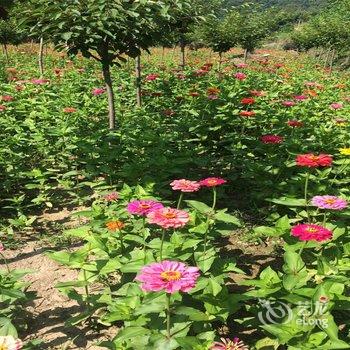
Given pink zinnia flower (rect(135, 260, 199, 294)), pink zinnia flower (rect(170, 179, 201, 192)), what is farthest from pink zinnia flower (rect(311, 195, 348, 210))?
pink zinnia flower (rect(135, 260, 199, 294))

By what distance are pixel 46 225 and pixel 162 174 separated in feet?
4.36

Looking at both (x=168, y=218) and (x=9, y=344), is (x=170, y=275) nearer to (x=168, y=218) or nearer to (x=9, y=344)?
(x=168, y=218)

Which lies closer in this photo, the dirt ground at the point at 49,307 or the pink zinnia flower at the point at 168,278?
the pink zinnia flower at the point at 168,278

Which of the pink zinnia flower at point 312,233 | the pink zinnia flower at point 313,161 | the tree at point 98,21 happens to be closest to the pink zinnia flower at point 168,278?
the pink zinnia flower at point 312,233

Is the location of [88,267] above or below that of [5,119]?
Result: below

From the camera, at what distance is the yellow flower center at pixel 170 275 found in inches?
72.2

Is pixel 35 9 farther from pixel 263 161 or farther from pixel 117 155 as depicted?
pixel 263 161

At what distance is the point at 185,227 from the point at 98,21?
8.35 ft

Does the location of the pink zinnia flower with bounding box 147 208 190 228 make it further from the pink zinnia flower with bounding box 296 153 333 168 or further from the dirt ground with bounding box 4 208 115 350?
the pink zinnia flower with bounding box 296 153 333 168

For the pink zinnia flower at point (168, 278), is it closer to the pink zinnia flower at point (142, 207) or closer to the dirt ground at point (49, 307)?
the pink zinnia flower at point (142, 207)

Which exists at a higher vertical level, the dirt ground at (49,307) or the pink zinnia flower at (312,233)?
the pink zinnia flower at (312,233)

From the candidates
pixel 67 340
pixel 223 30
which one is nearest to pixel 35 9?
pixel 67 340

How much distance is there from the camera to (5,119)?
20.9 feet

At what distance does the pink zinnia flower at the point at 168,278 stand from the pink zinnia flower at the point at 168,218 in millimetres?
344
